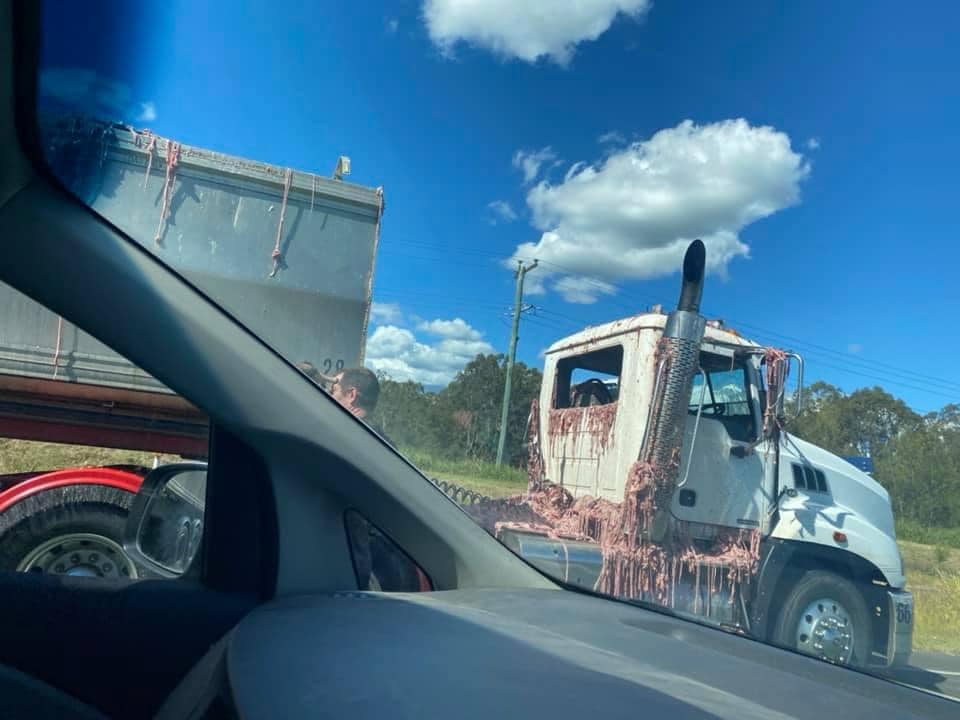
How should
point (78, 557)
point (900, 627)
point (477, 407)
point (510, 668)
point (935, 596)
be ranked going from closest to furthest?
point (510, 668) < point (477, 407) < point (78, 557) < point (935, 596) < point (900, 627)

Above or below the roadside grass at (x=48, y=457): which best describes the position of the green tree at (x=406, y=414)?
above

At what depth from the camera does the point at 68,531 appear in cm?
277

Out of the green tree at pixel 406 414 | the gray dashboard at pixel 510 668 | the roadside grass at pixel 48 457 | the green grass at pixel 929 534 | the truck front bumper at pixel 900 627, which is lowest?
the truck front bumper at pixel 900 627

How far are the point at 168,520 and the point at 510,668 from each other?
4.40 ft

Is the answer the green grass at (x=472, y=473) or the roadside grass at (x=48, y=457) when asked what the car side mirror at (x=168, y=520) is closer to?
the roadside grass at (x=48, y=457)

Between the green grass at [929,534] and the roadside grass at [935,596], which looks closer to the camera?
the green grass at [929,534]

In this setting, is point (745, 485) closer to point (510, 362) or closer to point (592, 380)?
point (592, 380)

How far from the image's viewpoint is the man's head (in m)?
1.97

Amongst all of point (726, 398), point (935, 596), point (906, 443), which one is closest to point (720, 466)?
point (726, 398)

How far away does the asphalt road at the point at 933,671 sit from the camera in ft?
7.31

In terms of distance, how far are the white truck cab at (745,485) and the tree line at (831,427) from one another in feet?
2.32

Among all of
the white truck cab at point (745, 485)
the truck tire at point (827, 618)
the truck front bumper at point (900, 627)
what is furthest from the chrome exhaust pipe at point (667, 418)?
the truck front bumper at point (900, 627)

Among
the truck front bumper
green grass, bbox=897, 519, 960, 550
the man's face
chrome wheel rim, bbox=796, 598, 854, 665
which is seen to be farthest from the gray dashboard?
chrome wheel rim, bbox=796, 598, 854, 665

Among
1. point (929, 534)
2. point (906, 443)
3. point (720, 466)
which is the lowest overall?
point (929, 534)
